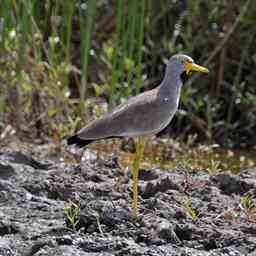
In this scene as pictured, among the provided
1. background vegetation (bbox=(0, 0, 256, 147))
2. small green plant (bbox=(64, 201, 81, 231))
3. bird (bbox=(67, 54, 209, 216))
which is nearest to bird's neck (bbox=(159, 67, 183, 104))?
bird (bbox=(67, 54, 209, 216))

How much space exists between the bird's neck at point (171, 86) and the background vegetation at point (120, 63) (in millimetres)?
1834

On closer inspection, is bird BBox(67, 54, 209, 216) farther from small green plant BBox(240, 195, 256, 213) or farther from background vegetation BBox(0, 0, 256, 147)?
background vegetation BBox(0, 0, 256, 147)

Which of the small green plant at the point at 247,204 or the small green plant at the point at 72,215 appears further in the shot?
the small green plant at the point at 247,204

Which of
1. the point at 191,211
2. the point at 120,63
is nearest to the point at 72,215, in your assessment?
the point at 191,211

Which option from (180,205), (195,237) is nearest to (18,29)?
(180,205)

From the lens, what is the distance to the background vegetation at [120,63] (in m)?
8.12

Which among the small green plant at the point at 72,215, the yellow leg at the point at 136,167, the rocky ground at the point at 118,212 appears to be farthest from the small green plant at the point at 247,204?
the small green plant at the point at 72,215

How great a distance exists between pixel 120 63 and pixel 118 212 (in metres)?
2.84

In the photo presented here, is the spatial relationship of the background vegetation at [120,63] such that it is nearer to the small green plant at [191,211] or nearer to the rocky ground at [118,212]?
the rocky ground at [118,212]

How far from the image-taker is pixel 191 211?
547cm

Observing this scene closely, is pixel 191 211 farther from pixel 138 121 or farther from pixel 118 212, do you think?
pixel 138 121

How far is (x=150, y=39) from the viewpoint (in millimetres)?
10016

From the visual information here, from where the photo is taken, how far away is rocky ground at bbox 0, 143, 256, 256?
16.8ft

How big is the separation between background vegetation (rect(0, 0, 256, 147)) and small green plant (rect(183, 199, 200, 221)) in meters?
2.38
